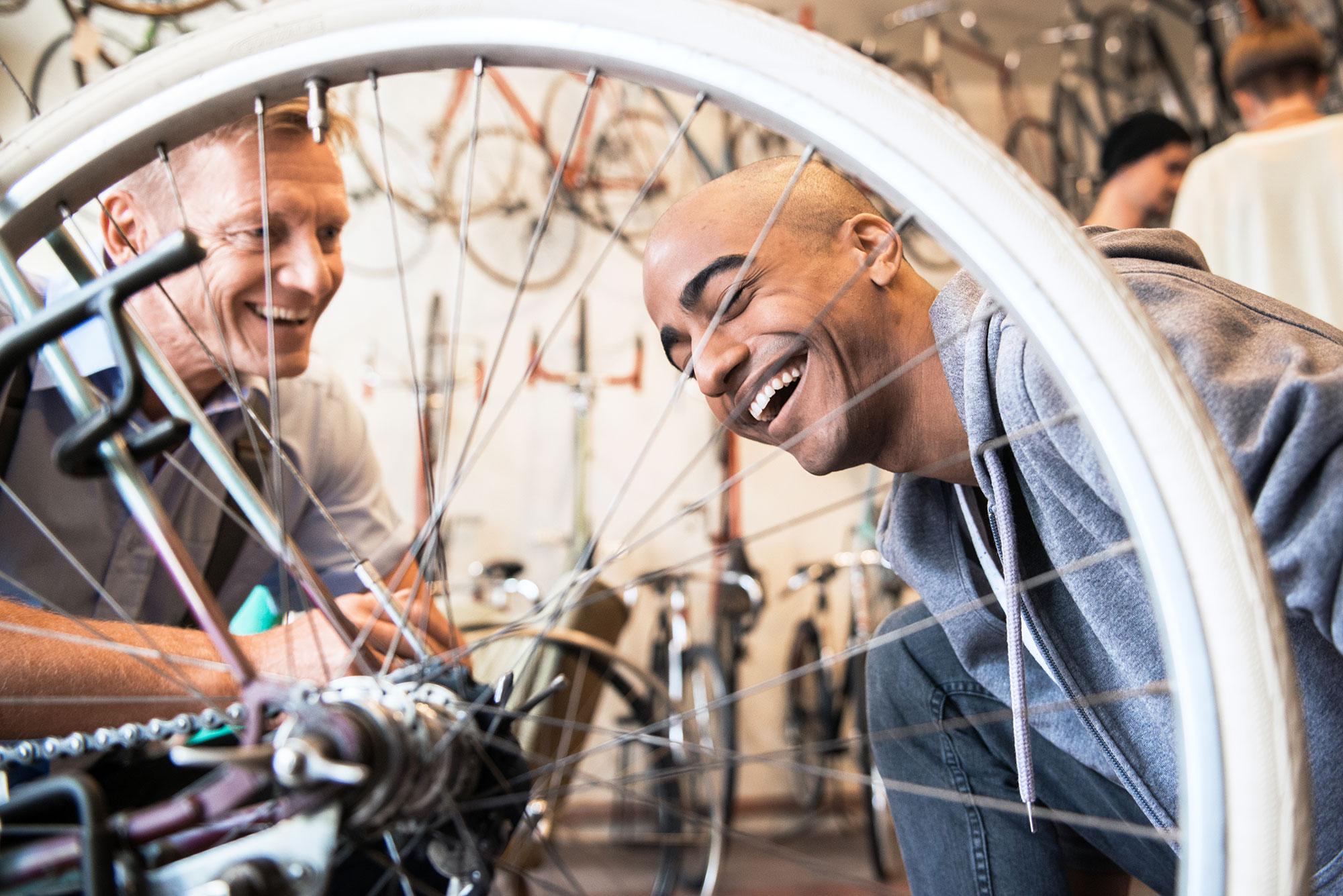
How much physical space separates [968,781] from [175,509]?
2.52ft

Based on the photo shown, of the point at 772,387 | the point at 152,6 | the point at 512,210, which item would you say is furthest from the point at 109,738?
the point at 512,210

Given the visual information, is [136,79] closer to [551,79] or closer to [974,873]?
[974,873]

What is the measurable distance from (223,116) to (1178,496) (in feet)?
1.79

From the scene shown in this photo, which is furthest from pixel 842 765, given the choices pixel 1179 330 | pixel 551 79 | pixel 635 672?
pixel 1179 330

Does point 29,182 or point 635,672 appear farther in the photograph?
point 635,672

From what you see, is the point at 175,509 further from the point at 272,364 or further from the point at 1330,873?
the point at 1330,873

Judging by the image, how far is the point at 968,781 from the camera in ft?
2.39

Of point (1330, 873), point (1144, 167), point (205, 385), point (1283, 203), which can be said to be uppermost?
point (1144, 167)

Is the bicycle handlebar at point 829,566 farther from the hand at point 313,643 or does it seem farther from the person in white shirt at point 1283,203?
the hand at point 313,643

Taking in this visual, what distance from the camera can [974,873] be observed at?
69cm

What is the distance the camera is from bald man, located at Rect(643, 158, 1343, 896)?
16.5 inches

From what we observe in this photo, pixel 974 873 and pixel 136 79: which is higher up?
pixel 136 79

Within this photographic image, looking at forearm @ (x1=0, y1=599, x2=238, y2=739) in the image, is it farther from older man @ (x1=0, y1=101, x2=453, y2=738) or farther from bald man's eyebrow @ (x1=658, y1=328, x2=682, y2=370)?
bald man's eyebrow @ (x1=658, y1=328, x2=682, y2=370)

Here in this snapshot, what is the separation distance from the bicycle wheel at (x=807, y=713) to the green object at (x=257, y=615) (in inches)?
72.8
